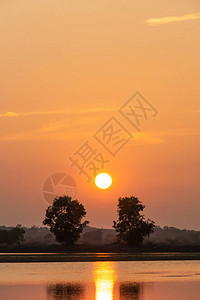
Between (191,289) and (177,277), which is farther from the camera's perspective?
(177,277)

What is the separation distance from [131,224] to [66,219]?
1280 centimetres

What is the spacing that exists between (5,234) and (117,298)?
136 m

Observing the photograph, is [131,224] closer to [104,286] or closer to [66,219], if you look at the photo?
A: [66,219]

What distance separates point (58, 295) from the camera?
48719mm

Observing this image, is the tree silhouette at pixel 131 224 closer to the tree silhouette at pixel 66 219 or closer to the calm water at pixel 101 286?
the tree silhouette at pixel 66 219

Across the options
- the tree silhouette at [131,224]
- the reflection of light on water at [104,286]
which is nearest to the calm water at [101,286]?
the reflection of light on water at [104,286]

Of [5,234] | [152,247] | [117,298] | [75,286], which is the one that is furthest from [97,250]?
[117,298]

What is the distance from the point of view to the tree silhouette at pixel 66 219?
5487 inches

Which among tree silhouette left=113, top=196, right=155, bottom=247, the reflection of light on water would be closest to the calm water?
the reflection of light on water

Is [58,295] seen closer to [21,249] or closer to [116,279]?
[116,279]

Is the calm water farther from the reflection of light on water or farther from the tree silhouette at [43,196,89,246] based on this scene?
the tree silhouette at [43,196,89,246]

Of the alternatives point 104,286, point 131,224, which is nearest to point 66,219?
point 131,224

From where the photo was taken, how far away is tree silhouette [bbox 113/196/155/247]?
13850 cm

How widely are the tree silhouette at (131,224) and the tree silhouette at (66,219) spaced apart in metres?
7.08
